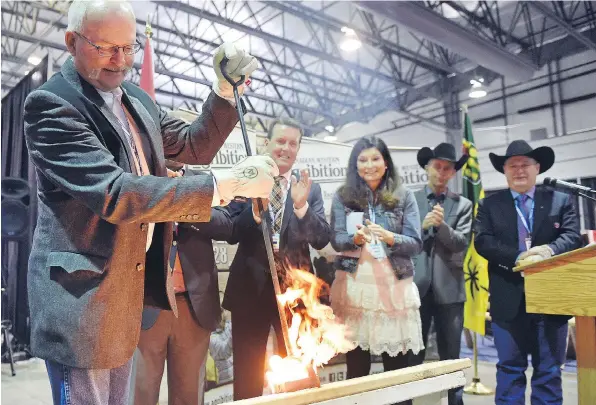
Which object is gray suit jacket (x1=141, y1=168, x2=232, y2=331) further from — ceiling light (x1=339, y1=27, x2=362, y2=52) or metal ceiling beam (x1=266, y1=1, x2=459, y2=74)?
ceiling light (x1=339, y1=27, x2=362, y2=52)

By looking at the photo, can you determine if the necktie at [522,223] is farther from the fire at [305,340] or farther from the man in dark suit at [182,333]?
the man in dark suit at [182,333]

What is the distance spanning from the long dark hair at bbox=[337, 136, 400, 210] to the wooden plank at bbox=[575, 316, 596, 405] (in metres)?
1.20

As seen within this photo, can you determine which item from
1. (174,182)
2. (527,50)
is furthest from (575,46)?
(174,182)

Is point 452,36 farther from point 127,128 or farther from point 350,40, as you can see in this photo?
point 127,128

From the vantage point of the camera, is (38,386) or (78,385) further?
(38,386)

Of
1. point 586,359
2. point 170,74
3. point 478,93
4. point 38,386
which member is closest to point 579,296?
point 586,359

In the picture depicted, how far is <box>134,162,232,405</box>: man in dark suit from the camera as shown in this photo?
2.32 metres

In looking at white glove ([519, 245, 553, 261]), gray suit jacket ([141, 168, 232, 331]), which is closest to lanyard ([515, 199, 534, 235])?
white glove ([519, 245, 553, 261])

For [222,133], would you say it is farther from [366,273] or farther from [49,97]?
[366,273]

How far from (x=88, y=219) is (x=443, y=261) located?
276 cm

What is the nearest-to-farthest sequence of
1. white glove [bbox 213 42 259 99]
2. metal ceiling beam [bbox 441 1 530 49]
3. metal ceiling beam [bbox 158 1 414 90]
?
white glove [bbox 213 42 259 99] → metal ceiling beam [bbox 158 1 414 90] → metal ceiling beam [bbox 441 1 530 49]

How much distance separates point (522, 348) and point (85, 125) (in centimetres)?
273

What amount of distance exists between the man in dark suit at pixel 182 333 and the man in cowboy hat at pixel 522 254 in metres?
1.75

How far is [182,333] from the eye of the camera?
93.3 inches
